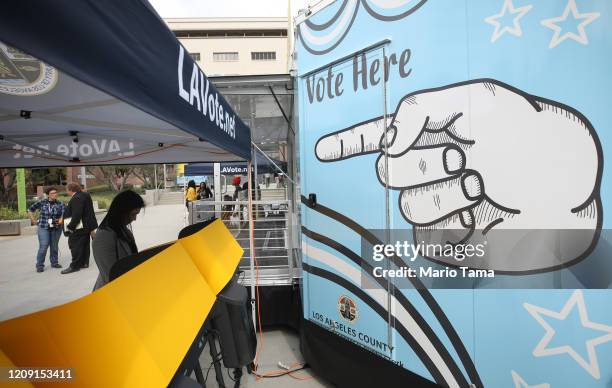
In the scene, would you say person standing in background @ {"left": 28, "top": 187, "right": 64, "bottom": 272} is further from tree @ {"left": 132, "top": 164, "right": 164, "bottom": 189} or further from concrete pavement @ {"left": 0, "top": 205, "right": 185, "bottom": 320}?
tree @ {"left": 132, "top": 164, "right": 164, "bottom": 189}

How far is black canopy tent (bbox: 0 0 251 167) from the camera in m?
0.69

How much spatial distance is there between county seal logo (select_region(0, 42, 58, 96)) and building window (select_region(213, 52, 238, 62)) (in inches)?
1571

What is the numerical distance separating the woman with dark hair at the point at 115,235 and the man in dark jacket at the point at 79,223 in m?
4.51

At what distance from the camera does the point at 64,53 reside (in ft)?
2.35

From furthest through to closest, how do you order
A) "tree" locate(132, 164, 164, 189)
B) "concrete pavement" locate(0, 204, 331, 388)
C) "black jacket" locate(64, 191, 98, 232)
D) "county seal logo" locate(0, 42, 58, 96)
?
"tree" locate(132, 164, 164, 189) → "black jacket" locate(64, 191, 98, 232) → "concrete pavement" locate(0, 204, 331, 388) → "county seal logo" locate(0, 42, 58, 96)

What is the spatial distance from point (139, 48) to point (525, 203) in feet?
6.67

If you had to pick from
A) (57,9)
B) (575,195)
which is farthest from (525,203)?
(57,9)

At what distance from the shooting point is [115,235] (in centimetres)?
259

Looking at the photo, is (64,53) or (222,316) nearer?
(64,53)

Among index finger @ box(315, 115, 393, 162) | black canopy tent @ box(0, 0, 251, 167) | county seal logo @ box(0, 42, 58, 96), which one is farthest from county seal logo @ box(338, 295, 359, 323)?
county seal logo @ box(0, 42, 58, 96)

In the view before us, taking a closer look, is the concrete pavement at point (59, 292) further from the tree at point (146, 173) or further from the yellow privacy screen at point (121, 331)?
the tree at point (146, 173)

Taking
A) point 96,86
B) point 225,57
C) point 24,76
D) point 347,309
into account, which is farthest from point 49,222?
point 225,57

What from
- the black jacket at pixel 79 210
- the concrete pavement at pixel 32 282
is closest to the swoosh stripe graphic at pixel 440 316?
the concrete pavement at pixel 32 282

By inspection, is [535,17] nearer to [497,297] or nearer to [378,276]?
[497,297]
